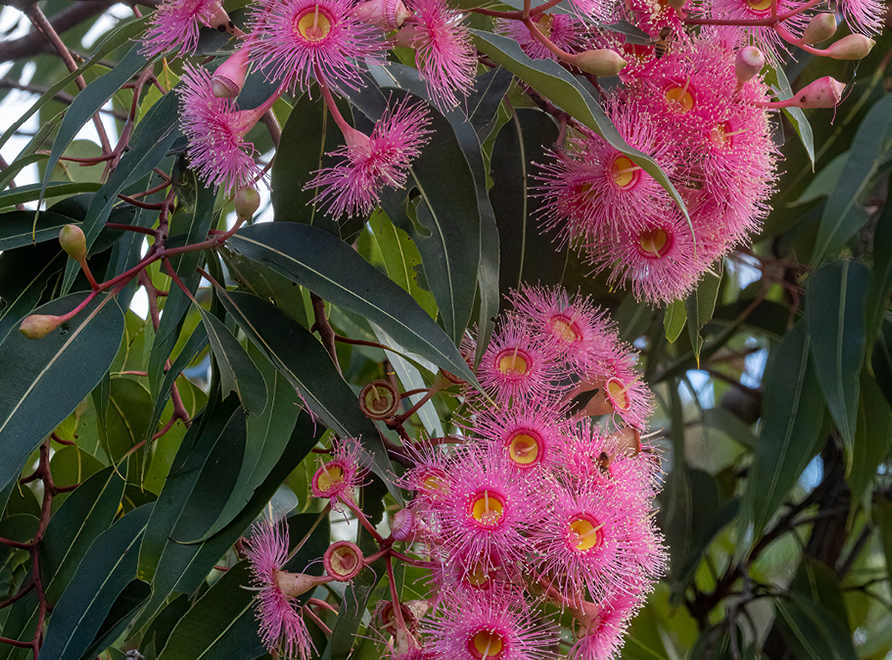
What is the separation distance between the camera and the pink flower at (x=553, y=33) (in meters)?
0.73

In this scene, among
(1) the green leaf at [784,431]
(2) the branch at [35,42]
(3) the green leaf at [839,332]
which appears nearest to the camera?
(3) the green leaf at [839,332]

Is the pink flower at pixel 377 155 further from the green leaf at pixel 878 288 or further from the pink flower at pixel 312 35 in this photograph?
the green leaf at pixel 878 288

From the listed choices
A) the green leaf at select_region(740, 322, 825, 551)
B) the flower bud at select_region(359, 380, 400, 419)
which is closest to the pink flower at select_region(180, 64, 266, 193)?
the flower bud at select_region(359, 380, 400, 419)

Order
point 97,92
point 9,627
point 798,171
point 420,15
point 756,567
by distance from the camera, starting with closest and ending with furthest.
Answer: point 420,15, point 97,92, point 9,627, point 798,171, point 756,567

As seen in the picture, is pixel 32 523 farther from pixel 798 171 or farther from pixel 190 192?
pixel 798 171

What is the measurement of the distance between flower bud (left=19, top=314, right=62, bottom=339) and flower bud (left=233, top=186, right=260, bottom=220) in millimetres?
174

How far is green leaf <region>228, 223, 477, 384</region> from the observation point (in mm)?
656

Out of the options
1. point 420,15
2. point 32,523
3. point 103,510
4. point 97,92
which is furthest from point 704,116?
point 32,523

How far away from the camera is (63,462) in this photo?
3.71 ft

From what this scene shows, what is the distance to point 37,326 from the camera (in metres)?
0.63

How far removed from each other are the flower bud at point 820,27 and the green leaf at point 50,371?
66cm

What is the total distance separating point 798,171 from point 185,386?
1.16 metres

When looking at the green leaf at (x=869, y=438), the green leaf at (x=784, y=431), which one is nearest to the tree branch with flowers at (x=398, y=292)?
the green leaf at (x=784, y=431)

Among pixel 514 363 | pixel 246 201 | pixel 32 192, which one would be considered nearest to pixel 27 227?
pixel 32 192
